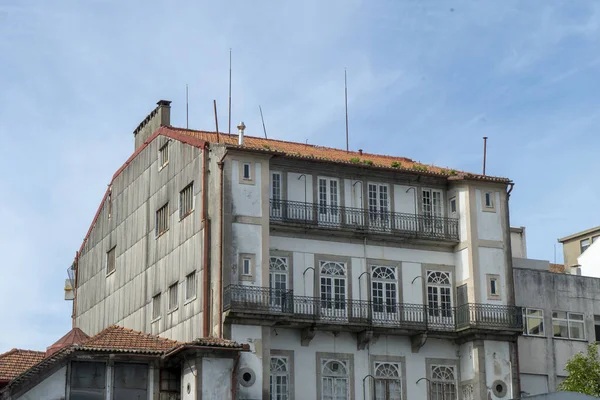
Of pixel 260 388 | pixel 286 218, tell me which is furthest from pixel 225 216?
pixel 260 388

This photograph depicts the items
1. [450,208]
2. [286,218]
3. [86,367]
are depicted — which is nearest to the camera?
[86,367]

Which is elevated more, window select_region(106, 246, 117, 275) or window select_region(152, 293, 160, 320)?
window select_region(106, 246, 117, 275)

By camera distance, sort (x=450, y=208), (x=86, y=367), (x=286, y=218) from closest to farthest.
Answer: (x=86, y=367)
(x=286, y=218)
(x=450, y=208)

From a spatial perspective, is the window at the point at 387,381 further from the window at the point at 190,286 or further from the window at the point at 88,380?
the window at the point at 88,380

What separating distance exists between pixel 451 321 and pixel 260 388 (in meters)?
9.64

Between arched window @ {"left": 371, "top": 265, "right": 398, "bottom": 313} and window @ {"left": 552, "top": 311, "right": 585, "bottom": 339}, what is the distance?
9461mm

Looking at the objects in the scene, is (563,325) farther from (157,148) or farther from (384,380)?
(157,148)

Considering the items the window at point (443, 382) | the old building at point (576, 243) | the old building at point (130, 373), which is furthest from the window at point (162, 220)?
the old building at point (576, 243)

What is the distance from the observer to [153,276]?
51875mm

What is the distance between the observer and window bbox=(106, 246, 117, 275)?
57.4 m

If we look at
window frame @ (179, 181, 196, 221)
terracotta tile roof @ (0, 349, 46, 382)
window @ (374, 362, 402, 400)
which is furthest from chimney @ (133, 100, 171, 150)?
window @ (374, 362, 402, 400)

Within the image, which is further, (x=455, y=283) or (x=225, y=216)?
(x=455, y=283)

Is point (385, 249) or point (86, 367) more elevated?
point (385, 249)

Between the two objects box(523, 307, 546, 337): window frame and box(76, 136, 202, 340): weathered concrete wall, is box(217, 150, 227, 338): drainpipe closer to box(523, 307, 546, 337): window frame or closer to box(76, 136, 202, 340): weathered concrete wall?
box(76, 136, 202, 340): weathered concrete wall
